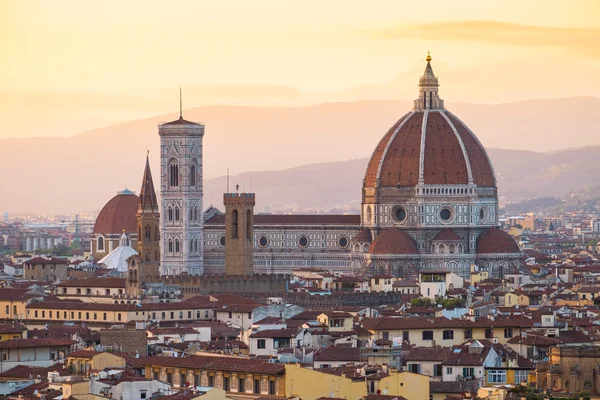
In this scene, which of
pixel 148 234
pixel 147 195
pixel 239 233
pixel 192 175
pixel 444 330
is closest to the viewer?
pixel 444 330

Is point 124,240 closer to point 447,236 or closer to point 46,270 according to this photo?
point 46,270

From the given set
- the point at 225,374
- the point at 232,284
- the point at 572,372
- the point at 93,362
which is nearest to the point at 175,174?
the point at 232,284

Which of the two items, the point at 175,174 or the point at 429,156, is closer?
the point at 429,156

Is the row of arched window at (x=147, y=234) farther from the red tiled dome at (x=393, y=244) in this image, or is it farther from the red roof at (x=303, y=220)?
the red roof at (x=303, y=220)

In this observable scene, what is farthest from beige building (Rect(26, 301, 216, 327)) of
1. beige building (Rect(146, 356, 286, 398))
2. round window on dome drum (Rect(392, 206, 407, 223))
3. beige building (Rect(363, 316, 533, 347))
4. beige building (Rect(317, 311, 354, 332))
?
round window on dome drum (Rect(392, 206, 407, 223))

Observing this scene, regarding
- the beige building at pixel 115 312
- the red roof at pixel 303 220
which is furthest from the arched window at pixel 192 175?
the beige building at pixel 115 312
